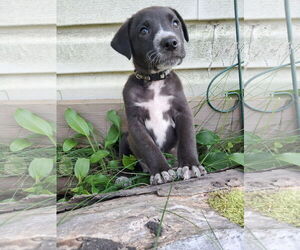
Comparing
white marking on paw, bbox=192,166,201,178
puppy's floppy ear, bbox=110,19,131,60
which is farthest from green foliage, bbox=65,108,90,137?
white marking on paw, bbox=192,166,201,178

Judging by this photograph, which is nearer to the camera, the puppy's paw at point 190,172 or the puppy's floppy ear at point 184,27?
the puppy's paw at point 190,172

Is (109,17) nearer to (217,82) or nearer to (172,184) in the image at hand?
(217,82)

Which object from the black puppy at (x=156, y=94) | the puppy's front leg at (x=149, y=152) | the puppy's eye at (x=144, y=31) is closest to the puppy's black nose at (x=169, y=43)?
the black puppy at (x=156, y=94)

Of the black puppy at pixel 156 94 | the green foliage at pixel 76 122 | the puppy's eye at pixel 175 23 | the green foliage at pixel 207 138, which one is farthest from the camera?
the green foliage at pixel 76 122

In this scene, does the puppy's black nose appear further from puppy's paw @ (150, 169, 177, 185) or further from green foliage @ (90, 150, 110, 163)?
green foliage @ (90, 150, 110, 163)

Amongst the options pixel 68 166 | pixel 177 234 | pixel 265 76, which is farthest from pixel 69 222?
pixel 265 76

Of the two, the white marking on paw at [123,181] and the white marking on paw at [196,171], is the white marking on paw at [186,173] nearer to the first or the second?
the white marking on paw at [196,171]

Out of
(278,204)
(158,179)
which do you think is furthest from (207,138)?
(278,204)

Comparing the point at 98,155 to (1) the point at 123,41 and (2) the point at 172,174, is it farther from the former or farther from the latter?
(1) the point at 123,41
